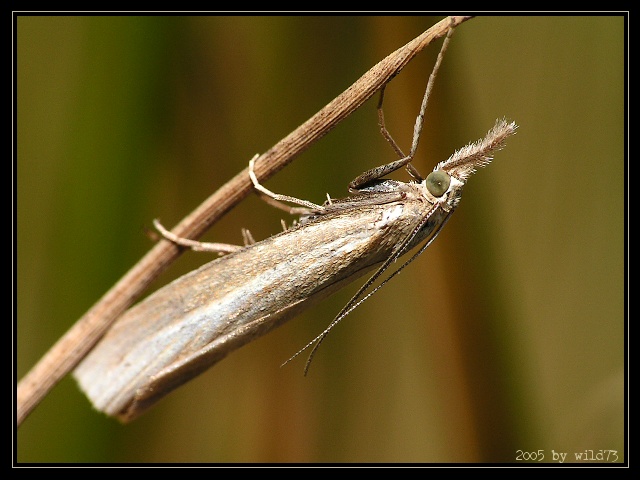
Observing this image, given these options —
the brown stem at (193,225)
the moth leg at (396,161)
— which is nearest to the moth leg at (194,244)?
the brown stem at (193,225)

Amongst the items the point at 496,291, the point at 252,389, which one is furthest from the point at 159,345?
the point at 496,291

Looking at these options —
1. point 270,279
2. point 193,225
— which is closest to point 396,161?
point 270,279

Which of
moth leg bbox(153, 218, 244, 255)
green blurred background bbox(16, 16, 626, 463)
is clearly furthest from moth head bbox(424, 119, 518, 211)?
moth leg bbox(153, 218, 244, 255)

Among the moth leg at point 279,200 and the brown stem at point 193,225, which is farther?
the moth leg at point 279,200

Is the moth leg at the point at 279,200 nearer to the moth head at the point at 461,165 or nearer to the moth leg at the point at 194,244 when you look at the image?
the moth leg at the point at 194,244

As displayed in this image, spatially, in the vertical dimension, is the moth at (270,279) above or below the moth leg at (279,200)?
below

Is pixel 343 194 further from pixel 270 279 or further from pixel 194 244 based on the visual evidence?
pixel 194 244

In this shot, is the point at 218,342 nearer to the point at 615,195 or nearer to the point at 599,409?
the point at 599,409
